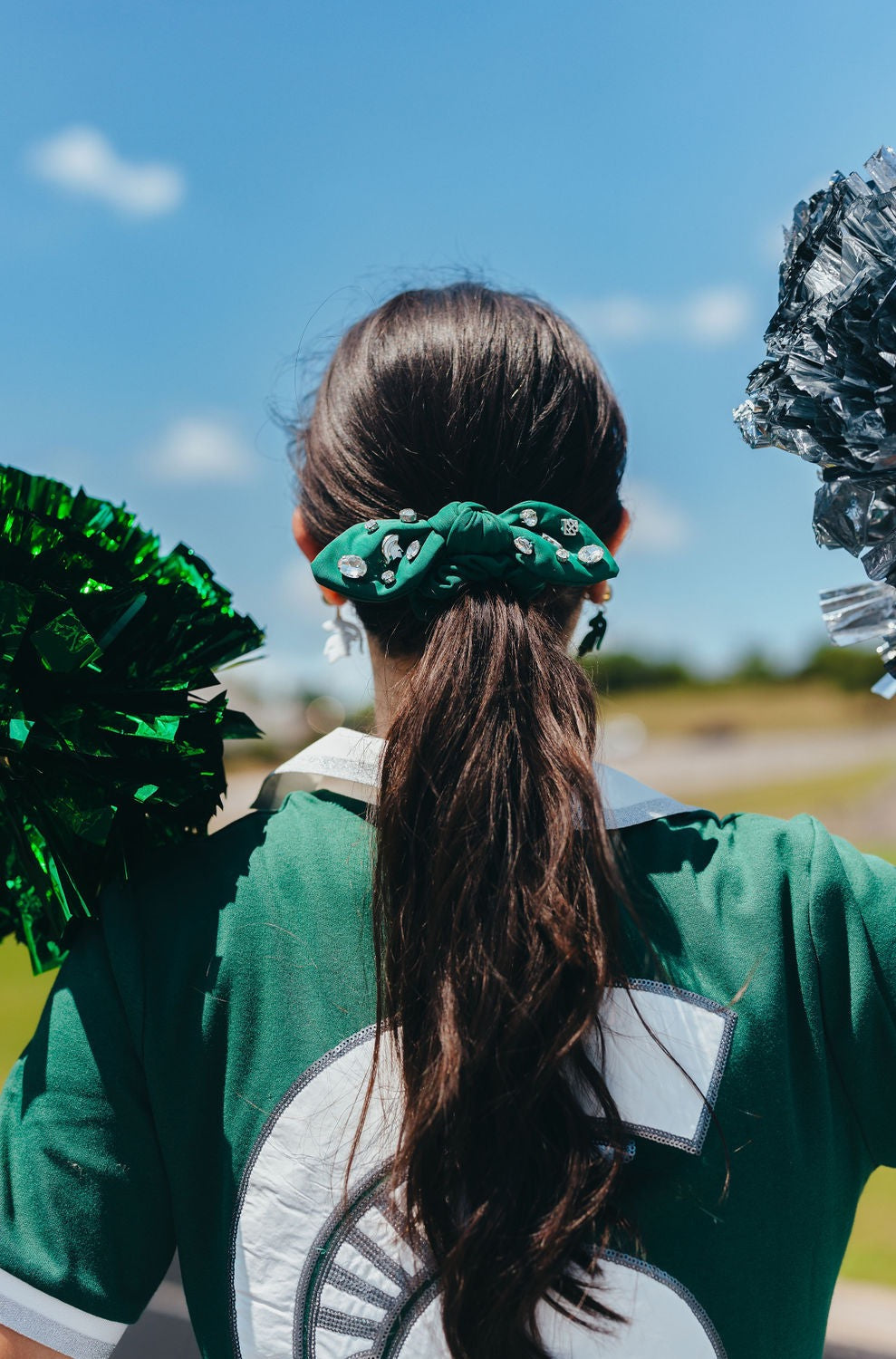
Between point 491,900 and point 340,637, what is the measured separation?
0.47 metres

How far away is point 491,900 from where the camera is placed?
0.84m

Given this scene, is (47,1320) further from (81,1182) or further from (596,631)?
(596,631)

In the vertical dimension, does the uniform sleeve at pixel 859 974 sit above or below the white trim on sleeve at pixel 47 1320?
above

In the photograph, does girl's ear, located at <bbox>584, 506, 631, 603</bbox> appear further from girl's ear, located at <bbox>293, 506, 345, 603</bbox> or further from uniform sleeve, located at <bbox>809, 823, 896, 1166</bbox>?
uniform sleeve, located at <bbox>809, 823, 896, 1166</bbox>

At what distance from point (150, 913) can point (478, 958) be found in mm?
290

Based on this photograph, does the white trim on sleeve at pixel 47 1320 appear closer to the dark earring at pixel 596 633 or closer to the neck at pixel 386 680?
the neck at pixel 386 680

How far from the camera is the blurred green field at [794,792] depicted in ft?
10.2

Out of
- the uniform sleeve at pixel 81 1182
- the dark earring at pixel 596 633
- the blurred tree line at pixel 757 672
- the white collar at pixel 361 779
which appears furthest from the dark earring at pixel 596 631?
the blurred tree line at pixel 757 672

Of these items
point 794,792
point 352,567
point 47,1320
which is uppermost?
point 794,792

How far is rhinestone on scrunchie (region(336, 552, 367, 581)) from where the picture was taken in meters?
0.93

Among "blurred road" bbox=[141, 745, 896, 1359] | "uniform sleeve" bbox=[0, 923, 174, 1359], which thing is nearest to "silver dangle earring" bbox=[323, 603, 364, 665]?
"uniform sleeve" bbox=[0, 923, 174, 1359]

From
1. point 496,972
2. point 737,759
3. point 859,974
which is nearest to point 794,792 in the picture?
point 737,759

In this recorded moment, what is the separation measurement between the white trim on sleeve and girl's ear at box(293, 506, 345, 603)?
0.65 m

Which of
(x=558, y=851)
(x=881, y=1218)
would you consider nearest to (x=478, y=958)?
(x=558, y=851)
